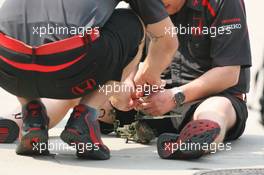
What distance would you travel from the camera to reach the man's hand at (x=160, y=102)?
3.80 metres

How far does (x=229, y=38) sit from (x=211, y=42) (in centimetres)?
10

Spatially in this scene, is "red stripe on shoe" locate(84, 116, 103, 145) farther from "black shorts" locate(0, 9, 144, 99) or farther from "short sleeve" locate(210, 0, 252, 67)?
"short sleeve" locate(210, 0, 252, 67)

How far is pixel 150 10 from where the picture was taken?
328cm

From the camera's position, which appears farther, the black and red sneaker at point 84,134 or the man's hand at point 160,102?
the man's hand at point 160,102

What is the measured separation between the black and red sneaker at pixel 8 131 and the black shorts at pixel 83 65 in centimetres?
56

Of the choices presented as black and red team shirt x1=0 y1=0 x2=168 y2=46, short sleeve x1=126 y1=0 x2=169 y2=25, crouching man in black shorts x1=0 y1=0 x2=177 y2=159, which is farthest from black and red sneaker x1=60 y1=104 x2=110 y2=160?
short sleeve x1=126 y1=0 x2=169 y2=25

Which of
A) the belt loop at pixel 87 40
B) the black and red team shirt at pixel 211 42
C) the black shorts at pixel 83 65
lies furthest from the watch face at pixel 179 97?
the belt loop at pixel 87 40

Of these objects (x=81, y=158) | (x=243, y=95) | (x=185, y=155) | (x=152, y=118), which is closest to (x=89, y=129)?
(x=81, y=158)

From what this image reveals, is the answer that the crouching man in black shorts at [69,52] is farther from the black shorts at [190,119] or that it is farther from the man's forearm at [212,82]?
the black shorts at [190,119]

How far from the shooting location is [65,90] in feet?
10.7

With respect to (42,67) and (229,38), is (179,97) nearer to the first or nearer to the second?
(229,38)

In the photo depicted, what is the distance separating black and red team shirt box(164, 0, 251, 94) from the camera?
386 cm

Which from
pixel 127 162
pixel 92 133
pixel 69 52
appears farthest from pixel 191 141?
pixel 69 52

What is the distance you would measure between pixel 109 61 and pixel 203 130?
0.54 metres
